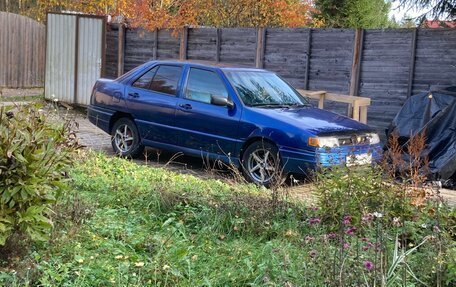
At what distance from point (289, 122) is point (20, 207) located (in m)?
4.72

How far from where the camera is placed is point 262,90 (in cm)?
929

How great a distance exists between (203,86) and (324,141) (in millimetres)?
2326

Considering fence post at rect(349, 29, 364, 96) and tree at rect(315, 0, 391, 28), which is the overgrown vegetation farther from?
tree at rect(315, 0, 391, 28)

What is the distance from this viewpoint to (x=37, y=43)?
22.5 meters

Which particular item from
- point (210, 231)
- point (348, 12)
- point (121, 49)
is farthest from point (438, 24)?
point (348, 12)

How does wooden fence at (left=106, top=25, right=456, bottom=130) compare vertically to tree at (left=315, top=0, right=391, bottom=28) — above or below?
below

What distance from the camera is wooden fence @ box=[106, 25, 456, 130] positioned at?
10898mm

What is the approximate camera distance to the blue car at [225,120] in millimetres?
8070

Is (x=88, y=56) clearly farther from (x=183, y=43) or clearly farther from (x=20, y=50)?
(x=20, y=50)

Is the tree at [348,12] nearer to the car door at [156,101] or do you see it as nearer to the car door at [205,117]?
the car door at [156,101]

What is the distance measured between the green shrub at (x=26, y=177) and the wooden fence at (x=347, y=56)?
7894mm

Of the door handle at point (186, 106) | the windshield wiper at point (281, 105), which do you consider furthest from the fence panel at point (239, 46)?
the door handle at point (186, 106)

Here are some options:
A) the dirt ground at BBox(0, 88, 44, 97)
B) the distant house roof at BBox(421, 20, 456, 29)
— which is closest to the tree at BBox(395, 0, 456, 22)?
the distant house roof at BBox(421, 20, 456, 29)

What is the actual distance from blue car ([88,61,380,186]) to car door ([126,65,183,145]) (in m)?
0.02
